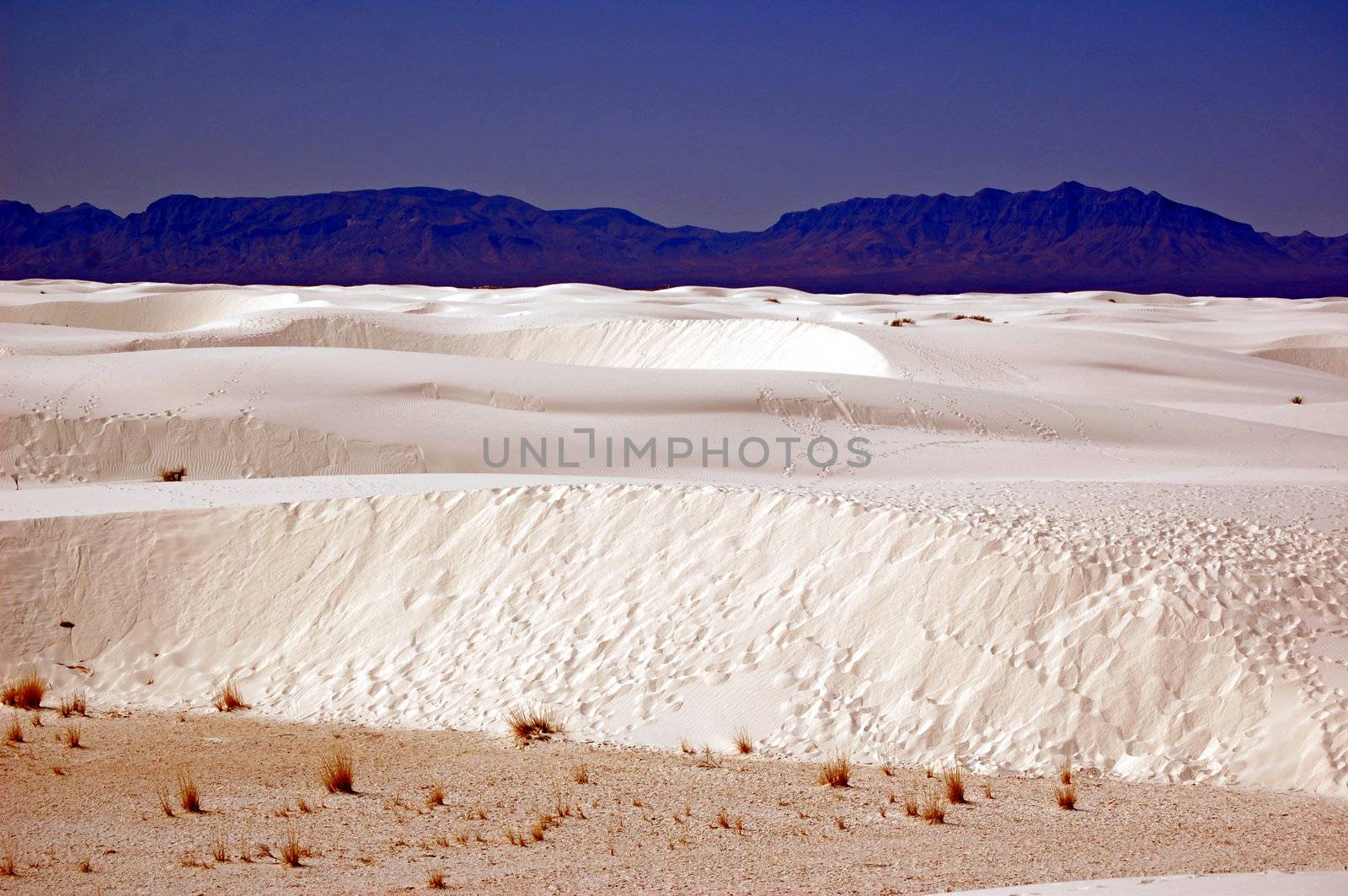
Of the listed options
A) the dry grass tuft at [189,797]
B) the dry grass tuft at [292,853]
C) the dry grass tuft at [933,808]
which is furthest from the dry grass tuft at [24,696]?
the dry grass tuft at [933,808]

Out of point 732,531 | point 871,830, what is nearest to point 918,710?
point 871,830

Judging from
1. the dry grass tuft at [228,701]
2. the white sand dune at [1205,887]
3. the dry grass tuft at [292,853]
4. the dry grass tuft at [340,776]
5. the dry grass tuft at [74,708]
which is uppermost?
the white sand dune at [1205,887]

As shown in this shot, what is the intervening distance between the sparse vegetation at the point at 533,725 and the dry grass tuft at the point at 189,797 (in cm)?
220

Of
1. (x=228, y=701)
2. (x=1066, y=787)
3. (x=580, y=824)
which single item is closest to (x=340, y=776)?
(x=580, y=824)

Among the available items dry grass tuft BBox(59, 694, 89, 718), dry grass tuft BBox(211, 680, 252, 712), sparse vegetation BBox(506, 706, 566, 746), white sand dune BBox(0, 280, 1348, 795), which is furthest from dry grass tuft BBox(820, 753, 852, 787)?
dry grass tuft BBox(59, 694, 89, 718)

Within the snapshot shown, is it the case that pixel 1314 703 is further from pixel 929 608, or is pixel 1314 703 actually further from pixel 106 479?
pixel 106 479

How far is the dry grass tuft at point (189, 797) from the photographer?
6.95 m

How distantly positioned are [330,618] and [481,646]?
5.74ft

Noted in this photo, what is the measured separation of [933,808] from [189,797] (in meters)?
4.15

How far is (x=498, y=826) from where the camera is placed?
666cm

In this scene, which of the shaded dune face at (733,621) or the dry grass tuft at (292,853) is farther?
the shaded dune face at (733,621)

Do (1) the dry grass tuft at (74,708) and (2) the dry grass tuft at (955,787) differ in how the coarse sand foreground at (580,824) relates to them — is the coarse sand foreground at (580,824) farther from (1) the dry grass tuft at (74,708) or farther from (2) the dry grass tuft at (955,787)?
(1) the dry grass tuft at (74,708)

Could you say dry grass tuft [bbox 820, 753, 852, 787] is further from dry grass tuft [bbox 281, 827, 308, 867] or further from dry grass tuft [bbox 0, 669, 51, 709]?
dry grass tuft [bbox 0, 669, 51, 709]

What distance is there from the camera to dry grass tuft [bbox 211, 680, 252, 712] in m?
9.83
